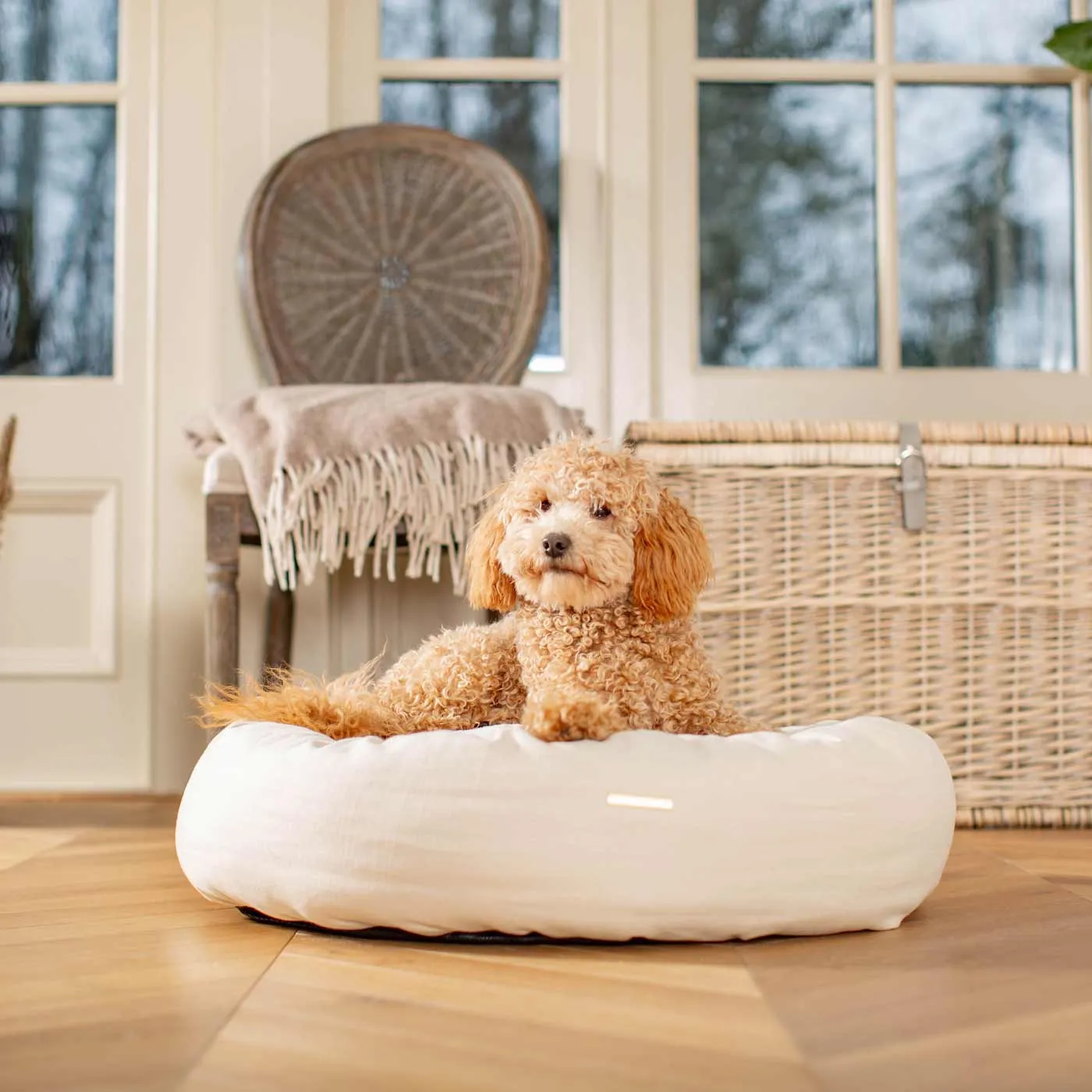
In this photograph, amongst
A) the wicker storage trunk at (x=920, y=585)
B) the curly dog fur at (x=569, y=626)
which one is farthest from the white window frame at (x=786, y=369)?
the curly dog fur at (x=569, y=626)

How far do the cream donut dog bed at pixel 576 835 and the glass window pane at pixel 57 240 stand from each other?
1426 mm

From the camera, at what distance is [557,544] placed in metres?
1.00

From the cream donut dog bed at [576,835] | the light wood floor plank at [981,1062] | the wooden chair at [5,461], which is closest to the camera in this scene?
the light wood floor plank at [981,1062]

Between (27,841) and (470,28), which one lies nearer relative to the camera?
(27,841)

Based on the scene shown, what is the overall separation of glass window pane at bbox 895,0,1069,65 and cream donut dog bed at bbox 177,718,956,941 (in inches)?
68.1

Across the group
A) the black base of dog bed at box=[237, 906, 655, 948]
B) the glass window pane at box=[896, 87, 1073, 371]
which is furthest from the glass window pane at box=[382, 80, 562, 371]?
the black base of dog bed at box=[237, 906, 655, 948]

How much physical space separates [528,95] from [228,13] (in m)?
0.58

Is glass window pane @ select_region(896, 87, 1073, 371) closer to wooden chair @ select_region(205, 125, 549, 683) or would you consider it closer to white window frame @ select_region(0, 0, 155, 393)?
wooden chair @ select_region(205, 125, 549, 683)

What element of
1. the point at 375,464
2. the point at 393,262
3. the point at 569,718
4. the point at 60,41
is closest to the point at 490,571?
the point at 569,718

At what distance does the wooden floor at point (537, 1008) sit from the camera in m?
0.63

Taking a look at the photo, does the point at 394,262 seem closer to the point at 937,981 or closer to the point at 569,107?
the point at 569,107

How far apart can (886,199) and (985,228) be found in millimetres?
217

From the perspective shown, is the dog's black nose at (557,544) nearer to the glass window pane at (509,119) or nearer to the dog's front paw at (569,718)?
the dog's front paw at (569,718)

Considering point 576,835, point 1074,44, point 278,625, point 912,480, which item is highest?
point 1074,44
